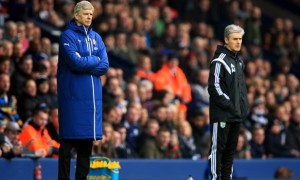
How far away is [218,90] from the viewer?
40.6 ft

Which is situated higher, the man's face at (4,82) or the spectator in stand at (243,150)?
the man's face at (4,82)

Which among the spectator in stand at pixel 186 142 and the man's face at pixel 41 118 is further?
the spectator in stand at pixel 186 142

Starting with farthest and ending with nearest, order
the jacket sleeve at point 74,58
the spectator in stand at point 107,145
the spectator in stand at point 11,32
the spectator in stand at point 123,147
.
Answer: the spectator in stand at point 11,32, the spectator in stand at point 123,147, the spectator in stand at point 107,145, the jacket sleeve at point 74,58

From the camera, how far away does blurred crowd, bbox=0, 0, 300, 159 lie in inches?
602

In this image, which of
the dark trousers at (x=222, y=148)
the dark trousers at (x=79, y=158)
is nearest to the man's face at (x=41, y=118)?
the dark trousers at (x=222, y=148)

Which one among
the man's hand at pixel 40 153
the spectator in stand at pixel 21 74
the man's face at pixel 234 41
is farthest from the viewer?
the spectator in stand at pixel 21 74

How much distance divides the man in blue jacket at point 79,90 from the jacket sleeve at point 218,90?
5.71 feet

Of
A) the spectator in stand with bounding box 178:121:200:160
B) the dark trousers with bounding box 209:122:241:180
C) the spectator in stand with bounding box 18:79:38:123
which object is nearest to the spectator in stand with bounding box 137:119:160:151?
the spectator in stand with bounding box 178:121:200:160

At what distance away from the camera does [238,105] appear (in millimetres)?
12453

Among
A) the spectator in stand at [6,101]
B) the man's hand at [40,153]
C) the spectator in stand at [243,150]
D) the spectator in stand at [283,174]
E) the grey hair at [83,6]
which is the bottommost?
the spectator in stand at [283,174]

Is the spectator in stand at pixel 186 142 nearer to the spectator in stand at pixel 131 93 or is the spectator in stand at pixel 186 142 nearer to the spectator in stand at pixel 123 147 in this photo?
the spectator in stand at pixel 131 93

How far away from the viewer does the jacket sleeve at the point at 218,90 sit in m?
12.3

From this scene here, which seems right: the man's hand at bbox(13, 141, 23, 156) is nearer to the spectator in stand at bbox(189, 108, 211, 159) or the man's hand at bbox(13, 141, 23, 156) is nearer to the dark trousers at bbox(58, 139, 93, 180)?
the dark trousers at bbox(58, 139, 93, 180)

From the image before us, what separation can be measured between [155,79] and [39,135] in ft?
17.1
